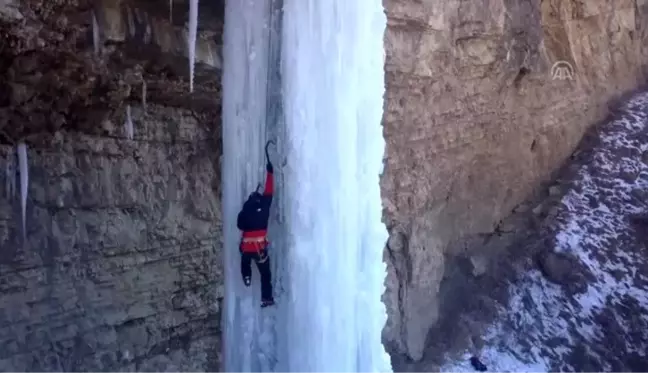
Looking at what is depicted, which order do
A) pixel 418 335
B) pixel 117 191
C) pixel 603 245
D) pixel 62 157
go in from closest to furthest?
pixel 62 157
pixel 117 191
pixel 418 335
pixel 603 245

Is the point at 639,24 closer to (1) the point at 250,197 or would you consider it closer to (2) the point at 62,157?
(1) the point at 250,197

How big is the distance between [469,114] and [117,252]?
14.8ft

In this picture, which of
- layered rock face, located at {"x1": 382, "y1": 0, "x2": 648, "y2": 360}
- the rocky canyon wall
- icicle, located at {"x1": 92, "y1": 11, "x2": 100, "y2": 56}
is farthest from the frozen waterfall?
layered rock face, located at {"x1": 382, "y1": 0, "x2": 648, "y2": 360}

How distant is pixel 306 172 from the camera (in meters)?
4.97

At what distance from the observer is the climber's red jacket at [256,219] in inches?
186

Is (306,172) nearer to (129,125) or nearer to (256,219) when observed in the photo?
(256,219)

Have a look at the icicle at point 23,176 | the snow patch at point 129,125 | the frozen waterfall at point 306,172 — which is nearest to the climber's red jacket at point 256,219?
the frozen waterfall at point 306,172

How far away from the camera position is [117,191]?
4.57 metres

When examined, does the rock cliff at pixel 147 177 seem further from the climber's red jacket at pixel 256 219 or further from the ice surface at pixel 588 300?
the ice surface at pixel 588 300

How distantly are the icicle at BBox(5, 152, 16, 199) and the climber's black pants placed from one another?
162 centimetres

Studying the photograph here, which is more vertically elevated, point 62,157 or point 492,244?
point 62,157

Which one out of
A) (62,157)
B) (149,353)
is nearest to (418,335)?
(149,353)

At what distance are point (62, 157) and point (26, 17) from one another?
92 cm

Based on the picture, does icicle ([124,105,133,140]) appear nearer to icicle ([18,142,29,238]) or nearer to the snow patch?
the snow patch
